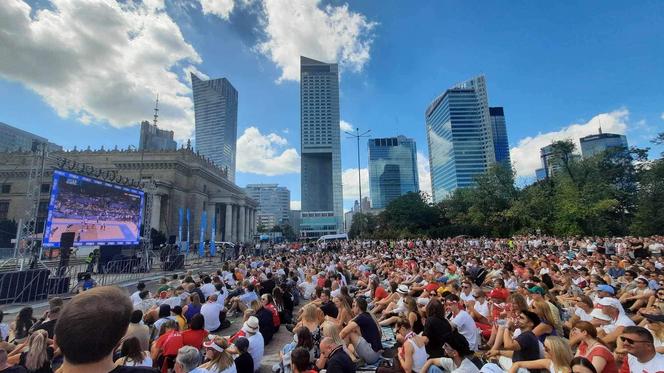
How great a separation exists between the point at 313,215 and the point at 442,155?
203 ft

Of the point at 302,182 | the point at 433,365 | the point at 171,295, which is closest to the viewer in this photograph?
the point at 433,365

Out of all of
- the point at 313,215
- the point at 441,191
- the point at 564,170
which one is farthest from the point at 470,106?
the point at 564,170

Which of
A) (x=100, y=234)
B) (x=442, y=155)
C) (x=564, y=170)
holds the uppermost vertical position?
(x=442, y=155)

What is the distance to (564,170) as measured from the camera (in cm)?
4197

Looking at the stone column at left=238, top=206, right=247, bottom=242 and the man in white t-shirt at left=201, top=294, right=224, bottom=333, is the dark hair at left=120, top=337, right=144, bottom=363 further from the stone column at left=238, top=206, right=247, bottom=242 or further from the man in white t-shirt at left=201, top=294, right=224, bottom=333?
the stone column at left=238, top=206, right=247, bottom=242

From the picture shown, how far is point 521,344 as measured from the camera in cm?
440

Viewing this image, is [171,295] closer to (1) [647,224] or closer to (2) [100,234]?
(2) [100,234]

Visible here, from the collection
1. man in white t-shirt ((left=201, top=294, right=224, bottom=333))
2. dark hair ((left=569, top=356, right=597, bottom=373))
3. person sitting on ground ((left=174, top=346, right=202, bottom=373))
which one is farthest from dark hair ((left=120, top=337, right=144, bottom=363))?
dark hair ((left=569, top=356, right=597, bottom=373))

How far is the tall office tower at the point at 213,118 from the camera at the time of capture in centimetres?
14225

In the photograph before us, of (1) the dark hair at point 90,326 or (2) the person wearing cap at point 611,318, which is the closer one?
(1) the dark hair at point 90,326

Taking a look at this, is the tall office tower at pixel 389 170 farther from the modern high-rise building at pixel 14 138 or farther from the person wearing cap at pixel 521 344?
the person wearing cap at pixel 521 344

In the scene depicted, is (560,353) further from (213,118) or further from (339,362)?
(213,118)

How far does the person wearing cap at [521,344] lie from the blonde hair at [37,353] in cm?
685

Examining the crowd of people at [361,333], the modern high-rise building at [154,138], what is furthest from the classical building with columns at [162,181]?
the crowd of people at [361,333]
